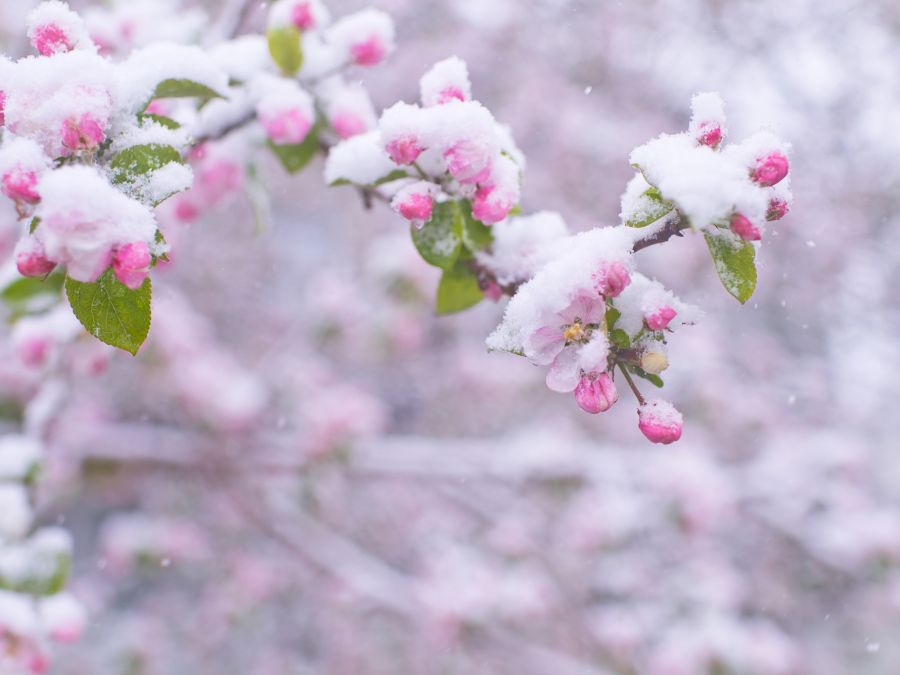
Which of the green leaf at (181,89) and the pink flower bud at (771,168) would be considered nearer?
the pink flower bud at (771,168)

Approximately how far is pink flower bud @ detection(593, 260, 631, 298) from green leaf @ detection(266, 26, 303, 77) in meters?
0.74

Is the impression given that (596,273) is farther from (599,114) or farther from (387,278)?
(599,114)

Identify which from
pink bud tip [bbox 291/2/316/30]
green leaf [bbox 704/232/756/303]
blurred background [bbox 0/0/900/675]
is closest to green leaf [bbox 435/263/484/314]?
green leaf [bbox 704/232/756/303]

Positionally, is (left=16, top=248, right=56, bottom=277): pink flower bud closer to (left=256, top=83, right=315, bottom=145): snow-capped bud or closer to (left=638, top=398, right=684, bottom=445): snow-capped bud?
(left=256, top=83, right=315, bottom=145): snow-capped bud

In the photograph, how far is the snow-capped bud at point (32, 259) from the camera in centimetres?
81

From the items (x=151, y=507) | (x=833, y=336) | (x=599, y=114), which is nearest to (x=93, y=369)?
(x=151, y=507)

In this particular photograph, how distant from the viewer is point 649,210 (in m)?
0.84

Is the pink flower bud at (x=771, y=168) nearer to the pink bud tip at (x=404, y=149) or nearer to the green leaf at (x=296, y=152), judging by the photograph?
the pink bud tip at (x=404, y=149)

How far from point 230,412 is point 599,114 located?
328cm

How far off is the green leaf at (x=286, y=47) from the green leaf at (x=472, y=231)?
474 mm

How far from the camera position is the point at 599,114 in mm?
5133

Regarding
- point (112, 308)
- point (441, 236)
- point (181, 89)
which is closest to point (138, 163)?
point (112, 308)

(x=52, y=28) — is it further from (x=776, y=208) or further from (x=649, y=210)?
(x=776, y=208)

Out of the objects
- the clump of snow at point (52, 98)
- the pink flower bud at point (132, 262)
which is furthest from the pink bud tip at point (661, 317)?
the clump of snow at point (52, 98)
